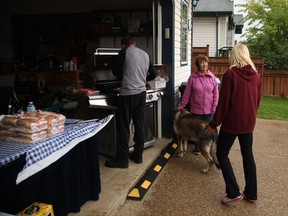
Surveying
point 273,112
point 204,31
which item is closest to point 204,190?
point 273,112

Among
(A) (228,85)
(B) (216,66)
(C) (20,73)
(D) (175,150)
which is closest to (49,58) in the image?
(C) (20,73)

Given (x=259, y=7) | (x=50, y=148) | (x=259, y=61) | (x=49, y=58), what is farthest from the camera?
(x=259, y=7)

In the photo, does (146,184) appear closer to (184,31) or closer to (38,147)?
(38,147)

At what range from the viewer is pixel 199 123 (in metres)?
4.65

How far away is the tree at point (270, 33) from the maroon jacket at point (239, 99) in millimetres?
11994

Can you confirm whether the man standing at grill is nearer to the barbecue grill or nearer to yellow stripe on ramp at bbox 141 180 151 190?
the barbecue grill

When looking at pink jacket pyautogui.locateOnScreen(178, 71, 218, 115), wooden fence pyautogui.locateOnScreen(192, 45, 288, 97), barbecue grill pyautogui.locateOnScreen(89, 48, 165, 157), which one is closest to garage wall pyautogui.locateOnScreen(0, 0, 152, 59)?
barbecue grill pyautogui.locateOnScreen(89, 48, 165, 157)

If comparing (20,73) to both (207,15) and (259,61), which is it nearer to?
(259,61)

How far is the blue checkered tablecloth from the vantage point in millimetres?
2131

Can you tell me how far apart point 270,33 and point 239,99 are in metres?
13.1

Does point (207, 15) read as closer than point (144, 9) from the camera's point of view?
No

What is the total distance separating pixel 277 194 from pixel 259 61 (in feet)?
31.4

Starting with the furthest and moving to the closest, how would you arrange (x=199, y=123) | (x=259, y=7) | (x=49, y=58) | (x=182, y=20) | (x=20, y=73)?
(x=259, y=7)
(x=49, y=58)
(x=20, y=73)
(x=182, y=20)
(x=199, y=123)

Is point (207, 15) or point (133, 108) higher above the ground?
point (207, 15)
